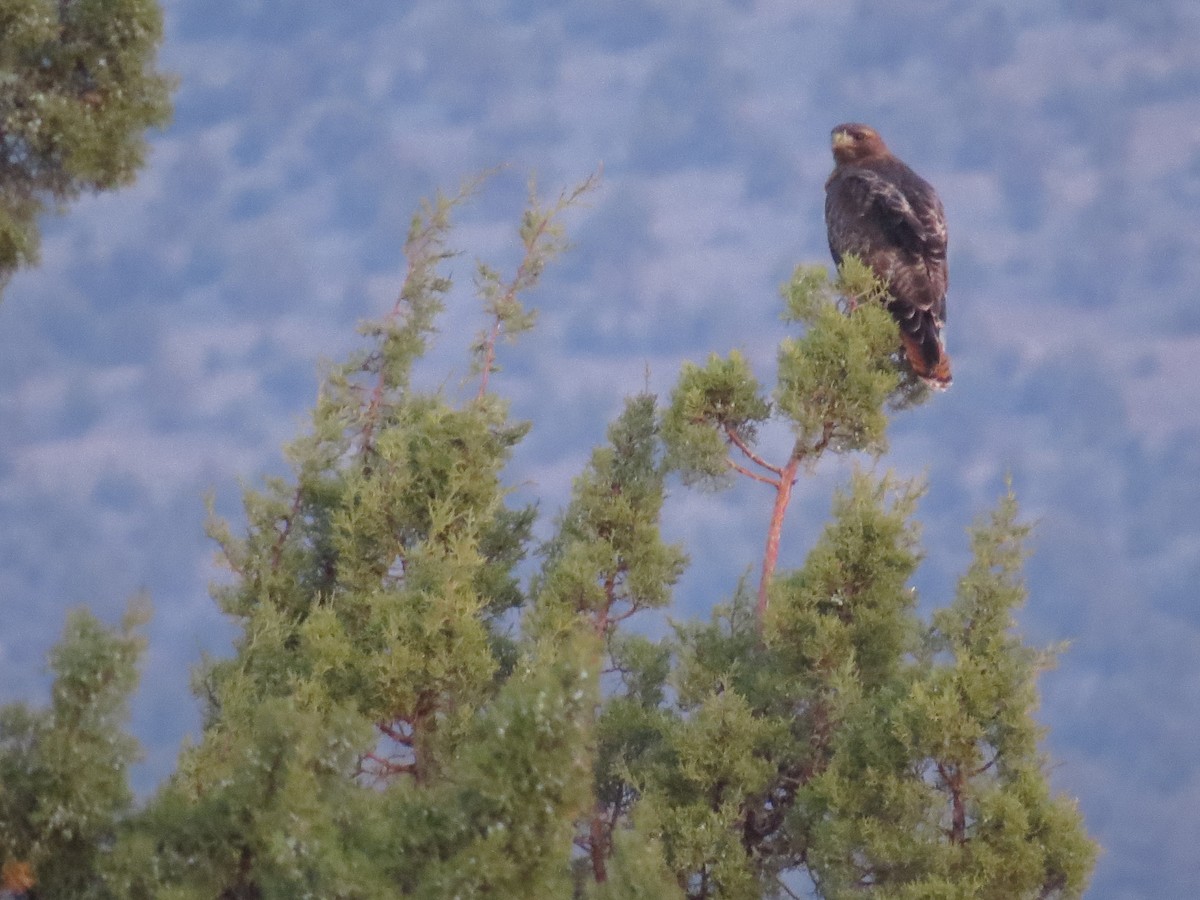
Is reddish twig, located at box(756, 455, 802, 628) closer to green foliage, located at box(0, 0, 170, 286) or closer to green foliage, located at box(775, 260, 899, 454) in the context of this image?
green foliage, located at box(775, 260, 899, 454)

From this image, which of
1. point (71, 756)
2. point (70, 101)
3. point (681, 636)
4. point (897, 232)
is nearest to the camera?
point (71, 756)

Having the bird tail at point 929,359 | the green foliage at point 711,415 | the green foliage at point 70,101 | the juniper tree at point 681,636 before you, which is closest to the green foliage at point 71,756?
the juniper tree at point 681,636

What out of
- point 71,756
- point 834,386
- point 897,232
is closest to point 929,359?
point 834,386

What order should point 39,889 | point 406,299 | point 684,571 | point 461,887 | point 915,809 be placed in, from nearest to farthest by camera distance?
point 461,887 → point 39,889 → point 915,809 → point 684,571 → point 406,299

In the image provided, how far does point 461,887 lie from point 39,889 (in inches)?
80.8

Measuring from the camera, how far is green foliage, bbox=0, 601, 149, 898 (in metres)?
6.70

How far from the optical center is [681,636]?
11523 mm

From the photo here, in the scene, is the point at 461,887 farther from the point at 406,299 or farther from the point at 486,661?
the point at 406,299

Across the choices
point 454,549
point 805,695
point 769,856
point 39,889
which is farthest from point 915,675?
point 39,889

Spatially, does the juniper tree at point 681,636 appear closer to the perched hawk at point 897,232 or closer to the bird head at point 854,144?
the perched hawk at point 897,232

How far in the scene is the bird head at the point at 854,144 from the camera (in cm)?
1638

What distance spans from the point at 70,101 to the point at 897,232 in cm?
777

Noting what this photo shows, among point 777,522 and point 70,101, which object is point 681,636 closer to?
→ point 777,522

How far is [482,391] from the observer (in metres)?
11.8
